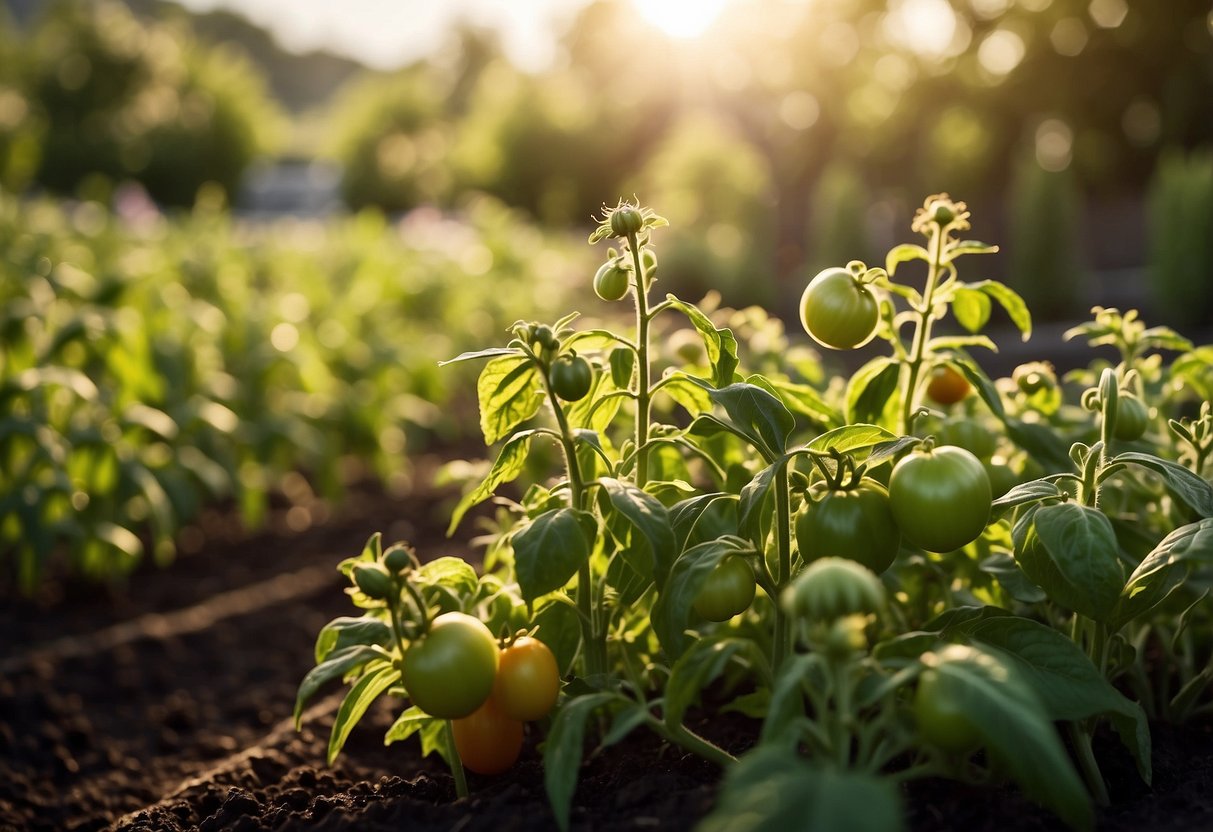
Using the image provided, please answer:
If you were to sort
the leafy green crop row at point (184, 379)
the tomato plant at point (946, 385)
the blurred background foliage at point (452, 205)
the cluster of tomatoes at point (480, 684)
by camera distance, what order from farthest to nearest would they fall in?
the blurred background foliage at point (452, 205)
the leafy green crop row at point (184, 379)
the tomato plant at point (946, 385)
the cluster of tomatoes at point (480, 684)

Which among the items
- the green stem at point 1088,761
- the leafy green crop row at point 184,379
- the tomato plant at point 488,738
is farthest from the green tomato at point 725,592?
the leafy green crop row at point 184,379

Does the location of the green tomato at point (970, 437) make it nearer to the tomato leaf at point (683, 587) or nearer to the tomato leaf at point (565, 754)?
the tomato leaf at point (683, 587)

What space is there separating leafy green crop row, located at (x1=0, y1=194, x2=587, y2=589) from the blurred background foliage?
0.02 m

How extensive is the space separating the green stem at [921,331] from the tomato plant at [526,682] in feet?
1.99

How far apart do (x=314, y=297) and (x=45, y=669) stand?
380 centimetres

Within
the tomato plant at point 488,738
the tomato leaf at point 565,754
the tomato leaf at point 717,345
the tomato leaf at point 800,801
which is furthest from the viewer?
the tomato plant at point 488,738

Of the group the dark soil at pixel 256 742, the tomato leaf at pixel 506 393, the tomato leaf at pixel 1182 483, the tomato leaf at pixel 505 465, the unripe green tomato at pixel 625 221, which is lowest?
the dark soil at pixel 256 742

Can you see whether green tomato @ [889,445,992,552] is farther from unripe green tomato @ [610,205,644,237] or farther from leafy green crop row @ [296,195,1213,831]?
unripe green tomato @ [610,205,644,237]

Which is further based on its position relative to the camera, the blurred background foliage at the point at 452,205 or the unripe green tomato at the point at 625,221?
the blurred background foliage at the point at 452,205

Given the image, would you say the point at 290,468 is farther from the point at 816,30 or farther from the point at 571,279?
the point at 816,30

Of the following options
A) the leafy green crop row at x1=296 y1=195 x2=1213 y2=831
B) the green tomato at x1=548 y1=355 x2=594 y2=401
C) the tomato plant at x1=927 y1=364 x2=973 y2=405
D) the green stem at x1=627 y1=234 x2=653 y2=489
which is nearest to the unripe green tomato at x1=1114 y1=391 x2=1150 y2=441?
the leafy green crop row at x1=296 y1=195 x2=1213 y2=831

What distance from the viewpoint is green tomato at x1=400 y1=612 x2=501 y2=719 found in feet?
3.65

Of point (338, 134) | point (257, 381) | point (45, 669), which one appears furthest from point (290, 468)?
point (338, 134)

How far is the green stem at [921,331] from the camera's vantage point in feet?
4.38
